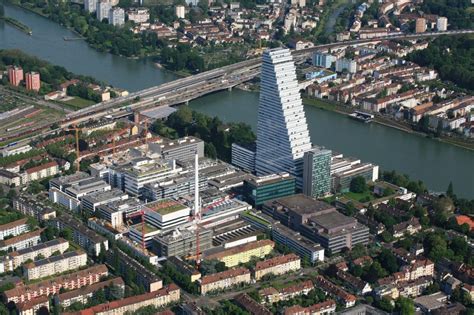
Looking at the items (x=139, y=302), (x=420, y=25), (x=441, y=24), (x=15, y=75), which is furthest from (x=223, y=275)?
(x=441, y=24)

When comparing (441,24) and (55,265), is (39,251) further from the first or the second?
(441,24)

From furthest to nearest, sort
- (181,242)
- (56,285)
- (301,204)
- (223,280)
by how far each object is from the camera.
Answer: (301,204) → (181,242) → (223,280) → (56,285)

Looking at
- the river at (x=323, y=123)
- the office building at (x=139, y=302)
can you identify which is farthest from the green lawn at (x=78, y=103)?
the office building at (x=139, y=302)

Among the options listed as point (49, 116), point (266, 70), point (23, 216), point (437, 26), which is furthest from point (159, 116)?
point (437, 26)

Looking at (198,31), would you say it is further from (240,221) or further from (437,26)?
(240,221)

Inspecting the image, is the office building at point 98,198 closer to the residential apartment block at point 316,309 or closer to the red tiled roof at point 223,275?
the red tiled roof at point 223,275
